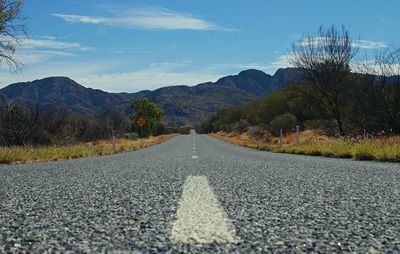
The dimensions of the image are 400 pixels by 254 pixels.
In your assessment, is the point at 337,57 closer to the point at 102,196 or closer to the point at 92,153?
the point at 92,153

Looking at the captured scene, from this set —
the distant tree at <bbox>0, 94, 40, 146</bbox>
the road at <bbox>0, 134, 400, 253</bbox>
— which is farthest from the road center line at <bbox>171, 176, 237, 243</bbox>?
the distant tree at <bbox>0, 94, 40, 146</bbox>

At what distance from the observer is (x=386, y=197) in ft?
12.5

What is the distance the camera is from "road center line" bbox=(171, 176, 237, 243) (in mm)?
2211

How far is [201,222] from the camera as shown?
8.39 ft

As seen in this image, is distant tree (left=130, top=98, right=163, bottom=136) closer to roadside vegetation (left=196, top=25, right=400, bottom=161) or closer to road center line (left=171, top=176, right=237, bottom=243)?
roadside vegetation (left=196, top=25, right=400, bottom=161)

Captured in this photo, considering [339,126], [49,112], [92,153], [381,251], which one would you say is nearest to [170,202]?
[381,251]

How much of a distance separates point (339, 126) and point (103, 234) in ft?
84.1

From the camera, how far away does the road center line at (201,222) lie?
7.25 feet

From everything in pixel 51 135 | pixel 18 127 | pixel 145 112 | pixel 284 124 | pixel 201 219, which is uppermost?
pixel 145 112

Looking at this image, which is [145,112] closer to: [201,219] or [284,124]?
[284,124]

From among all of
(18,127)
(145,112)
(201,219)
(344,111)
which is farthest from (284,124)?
(145,112)

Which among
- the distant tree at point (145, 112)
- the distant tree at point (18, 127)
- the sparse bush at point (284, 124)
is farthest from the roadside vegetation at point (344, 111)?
the distant tree at point (145, 112)

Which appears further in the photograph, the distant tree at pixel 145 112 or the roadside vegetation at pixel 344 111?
the distant tree at pixel 145 112

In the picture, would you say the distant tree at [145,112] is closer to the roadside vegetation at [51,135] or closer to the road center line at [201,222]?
the roadside vegetation at [51,135]
